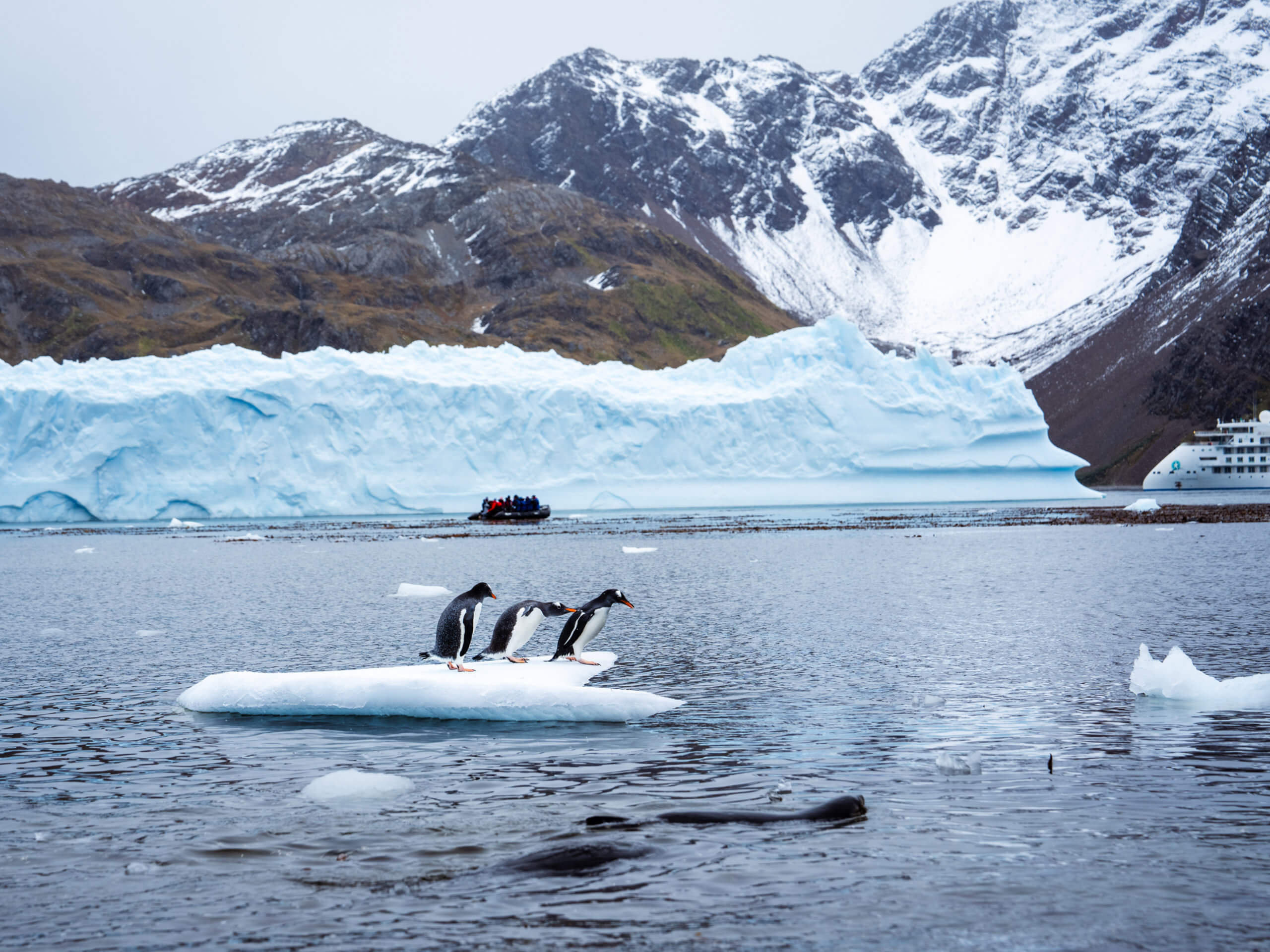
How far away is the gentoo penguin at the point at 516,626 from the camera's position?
50.1 ft

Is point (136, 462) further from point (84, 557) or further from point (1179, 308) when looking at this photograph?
point (1179, 308)

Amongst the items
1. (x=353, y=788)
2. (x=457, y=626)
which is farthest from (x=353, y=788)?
(x=457, y=626)

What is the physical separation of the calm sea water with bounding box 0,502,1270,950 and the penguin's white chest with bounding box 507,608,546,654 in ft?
4.14

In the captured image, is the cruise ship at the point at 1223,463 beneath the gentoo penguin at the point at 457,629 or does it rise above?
above

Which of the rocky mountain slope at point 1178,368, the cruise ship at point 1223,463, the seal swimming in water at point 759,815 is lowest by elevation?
the seal swimming in water at point 759,815

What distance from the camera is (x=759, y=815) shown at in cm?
906

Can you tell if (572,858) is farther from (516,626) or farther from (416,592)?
(416,592)

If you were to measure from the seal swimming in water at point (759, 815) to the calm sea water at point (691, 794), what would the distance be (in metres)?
0.16

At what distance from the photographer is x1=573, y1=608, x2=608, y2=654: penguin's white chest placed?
15.3 meters

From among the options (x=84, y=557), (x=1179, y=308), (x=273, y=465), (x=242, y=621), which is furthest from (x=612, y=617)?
(x=1179, y=308)

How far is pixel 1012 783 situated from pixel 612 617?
1351 cm

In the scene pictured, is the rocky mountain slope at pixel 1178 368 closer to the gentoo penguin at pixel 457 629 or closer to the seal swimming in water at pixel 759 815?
the gentoo penguin at pixel 457 629

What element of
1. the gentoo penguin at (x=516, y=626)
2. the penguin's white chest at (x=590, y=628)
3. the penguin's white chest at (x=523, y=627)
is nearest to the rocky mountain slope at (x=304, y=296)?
the gentoo penguin at (x=516, y=626)

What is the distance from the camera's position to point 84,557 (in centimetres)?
4166
